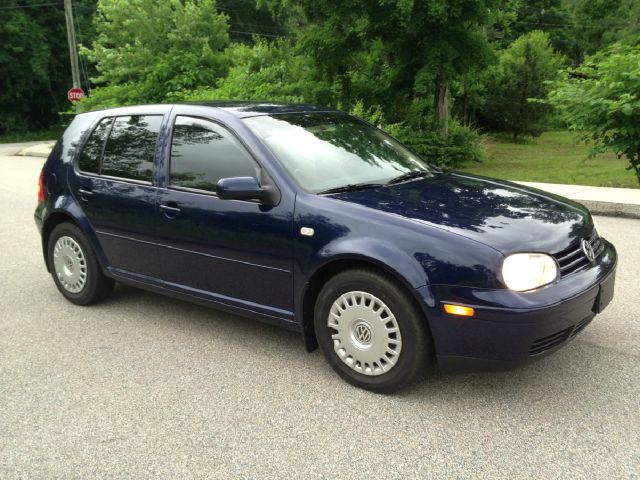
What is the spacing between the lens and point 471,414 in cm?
321

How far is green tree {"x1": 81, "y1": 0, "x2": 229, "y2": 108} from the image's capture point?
2020 cm

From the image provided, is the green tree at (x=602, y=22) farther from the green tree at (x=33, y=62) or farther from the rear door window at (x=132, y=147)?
the green tree at (x=33, y=62)

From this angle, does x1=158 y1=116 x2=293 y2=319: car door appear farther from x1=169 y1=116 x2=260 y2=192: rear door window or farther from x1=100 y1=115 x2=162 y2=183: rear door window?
x1=100 y1=115 x2=162 y2=183: rear door window

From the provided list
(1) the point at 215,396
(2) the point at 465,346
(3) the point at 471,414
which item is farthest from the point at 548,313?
(1) the point at 215,396

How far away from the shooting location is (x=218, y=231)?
391cm

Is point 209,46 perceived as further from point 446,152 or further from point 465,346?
point 465,346

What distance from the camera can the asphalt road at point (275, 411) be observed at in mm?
2805

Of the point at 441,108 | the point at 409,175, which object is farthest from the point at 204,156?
the point at 441,108

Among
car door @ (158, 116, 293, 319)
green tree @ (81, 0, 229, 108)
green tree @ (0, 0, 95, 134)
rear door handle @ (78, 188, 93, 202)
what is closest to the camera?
car door @ (158, 116, 293, 319)

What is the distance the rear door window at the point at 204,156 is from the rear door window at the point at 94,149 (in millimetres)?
899

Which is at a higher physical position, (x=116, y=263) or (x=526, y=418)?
(x=116, y=263)

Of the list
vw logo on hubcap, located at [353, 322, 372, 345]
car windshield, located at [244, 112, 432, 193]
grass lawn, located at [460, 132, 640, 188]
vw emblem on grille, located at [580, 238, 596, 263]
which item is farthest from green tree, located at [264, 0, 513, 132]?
vw logo on hubcap, located at [353, 322, 372, 345]

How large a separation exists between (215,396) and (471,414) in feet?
4.73

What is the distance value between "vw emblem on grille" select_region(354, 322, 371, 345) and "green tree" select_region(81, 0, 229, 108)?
17.8m
